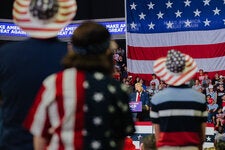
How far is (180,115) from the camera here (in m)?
3.82

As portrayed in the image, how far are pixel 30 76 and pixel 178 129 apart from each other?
1640 millimetres

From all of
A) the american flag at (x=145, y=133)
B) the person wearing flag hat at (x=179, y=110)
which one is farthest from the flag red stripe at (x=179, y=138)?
the american flag at (x=145, y=133)

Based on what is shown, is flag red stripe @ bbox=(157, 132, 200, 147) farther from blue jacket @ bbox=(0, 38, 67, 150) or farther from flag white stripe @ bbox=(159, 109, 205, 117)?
blue jacket @ bbox=(0, 38, 67, 150)

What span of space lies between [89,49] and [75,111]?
294 millimetres

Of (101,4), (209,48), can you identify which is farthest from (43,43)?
(101,4)

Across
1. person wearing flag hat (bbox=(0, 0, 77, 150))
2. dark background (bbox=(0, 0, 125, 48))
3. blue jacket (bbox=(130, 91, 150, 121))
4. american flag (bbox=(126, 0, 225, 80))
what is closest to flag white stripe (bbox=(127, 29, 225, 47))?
american flag (bbox=(126, 0, 225, 80))

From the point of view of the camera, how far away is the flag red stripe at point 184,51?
1394 cm

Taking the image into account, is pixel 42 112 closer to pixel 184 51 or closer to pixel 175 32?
pixel 184 51

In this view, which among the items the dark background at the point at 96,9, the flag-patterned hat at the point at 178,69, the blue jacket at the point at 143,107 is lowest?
the blue jacket at the point at 143,107

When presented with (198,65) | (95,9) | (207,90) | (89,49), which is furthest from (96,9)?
(89,49)

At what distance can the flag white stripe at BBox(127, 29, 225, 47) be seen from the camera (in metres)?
14.0

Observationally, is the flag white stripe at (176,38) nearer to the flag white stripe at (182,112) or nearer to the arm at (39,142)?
the flag white stripe at (182,112)

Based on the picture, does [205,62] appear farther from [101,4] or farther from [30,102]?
[30,102]

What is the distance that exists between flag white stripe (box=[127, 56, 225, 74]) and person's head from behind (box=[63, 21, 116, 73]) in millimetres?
11941
